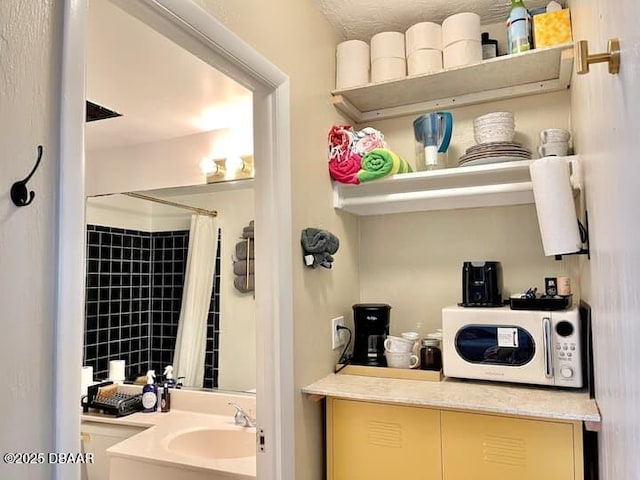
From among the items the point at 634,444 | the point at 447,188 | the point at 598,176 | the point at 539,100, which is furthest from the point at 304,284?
the point at 539,100

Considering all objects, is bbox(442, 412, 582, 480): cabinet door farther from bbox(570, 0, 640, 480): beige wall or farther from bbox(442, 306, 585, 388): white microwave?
bbox(442, 306, 585, 388): white microwave

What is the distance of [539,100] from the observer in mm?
2037

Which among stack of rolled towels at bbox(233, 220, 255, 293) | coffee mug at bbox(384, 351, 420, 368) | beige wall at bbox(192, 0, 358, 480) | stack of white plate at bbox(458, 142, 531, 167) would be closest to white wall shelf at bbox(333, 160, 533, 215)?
stack of white plate at bbox(458, 142, 531, 167)

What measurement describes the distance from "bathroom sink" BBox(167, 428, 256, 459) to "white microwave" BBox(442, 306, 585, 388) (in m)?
1.05

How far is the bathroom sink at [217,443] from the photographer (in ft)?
7.43

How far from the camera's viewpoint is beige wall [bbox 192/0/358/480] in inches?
65.1

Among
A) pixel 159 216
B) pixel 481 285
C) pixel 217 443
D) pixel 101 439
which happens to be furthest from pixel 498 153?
pixel 101 439

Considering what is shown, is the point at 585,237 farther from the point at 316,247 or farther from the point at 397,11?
the point at 397,11

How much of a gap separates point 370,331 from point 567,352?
0.75 meters

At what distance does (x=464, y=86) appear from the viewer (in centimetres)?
203

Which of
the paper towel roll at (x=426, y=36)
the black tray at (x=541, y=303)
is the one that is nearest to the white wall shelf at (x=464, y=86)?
the paper towel roll at (x=426, y=36)

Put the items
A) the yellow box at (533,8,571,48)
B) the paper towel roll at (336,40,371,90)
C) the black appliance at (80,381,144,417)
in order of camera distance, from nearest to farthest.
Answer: the yellow box at (533,8,571,48)
the paper towel roll at (336,40,371,90)
the black appliance at (80,381,144,417)

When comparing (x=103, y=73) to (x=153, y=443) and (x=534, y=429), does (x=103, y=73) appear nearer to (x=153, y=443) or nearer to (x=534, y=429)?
(x=153, y=443)

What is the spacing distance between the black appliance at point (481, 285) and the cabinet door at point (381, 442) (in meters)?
0.49
